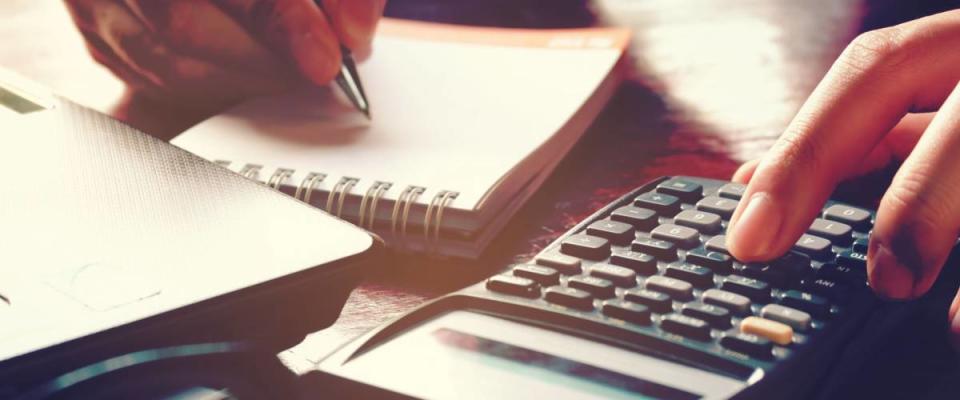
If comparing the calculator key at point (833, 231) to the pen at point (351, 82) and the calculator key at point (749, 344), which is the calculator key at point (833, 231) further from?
the pen at point (351, 82)

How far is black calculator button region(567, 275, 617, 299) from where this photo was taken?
342mm

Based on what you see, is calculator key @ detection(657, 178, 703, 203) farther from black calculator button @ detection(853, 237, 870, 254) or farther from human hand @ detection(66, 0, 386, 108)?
human hand @ detection(66, 0, 386, 108)

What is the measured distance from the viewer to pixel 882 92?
1.36 ft

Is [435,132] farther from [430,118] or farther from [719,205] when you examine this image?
[719,205]

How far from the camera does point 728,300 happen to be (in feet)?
1.08

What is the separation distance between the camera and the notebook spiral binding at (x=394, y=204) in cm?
42

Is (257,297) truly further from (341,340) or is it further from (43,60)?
(43,60)

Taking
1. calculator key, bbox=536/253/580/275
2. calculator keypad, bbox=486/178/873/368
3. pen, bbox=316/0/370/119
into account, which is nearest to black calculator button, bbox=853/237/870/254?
calculator keypad, bbox=486/178/873/368

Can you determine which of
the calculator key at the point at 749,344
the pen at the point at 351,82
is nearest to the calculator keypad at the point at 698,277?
the calculator key at the point at 749,344

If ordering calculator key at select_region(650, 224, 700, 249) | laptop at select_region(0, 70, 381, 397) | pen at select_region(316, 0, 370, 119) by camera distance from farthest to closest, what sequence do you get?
pen at select_region(316, 0, 370, 119) < calculator key at select_region(650, 224, 700, 249) < laptop at select_region(0, 70, 381, 397)

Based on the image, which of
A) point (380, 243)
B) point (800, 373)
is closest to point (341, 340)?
point (380, 243)

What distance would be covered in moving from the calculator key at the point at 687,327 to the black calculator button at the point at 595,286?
3cm

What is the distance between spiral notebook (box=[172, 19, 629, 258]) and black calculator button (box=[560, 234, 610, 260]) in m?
0.05

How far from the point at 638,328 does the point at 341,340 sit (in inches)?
4.2
